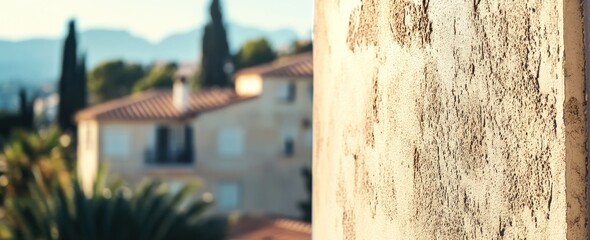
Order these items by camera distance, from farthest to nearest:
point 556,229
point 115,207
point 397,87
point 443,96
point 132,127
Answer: point 132,127
point 115,207
point 397,87
point 443,96
point 556,229

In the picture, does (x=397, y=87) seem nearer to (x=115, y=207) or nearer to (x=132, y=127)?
(x=115, y=207)

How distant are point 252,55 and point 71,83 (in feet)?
58.3

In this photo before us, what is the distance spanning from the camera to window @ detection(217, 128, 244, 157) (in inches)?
1585

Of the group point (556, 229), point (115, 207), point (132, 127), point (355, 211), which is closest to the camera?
point (556, 229)

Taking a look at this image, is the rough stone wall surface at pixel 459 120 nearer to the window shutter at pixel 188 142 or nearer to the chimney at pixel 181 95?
the chimney at pixel 181 95

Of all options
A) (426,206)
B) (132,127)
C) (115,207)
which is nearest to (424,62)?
(426,206)

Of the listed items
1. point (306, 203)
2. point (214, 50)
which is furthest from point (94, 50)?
point (306, 203)

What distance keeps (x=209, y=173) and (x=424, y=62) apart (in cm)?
3881

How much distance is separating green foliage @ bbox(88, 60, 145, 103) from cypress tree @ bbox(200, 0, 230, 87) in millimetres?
19059

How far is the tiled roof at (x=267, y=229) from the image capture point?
27641 mm

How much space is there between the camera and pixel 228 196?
135 ft

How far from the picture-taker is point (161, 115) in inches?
1578

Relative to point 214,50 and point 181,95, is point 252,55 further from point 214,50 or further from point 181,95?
point 181,95

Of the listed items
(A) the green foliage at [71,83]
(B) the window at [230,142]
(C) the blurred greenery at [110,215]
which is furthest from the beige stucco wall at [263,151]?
(C) the blurred greenery at [110,215]
